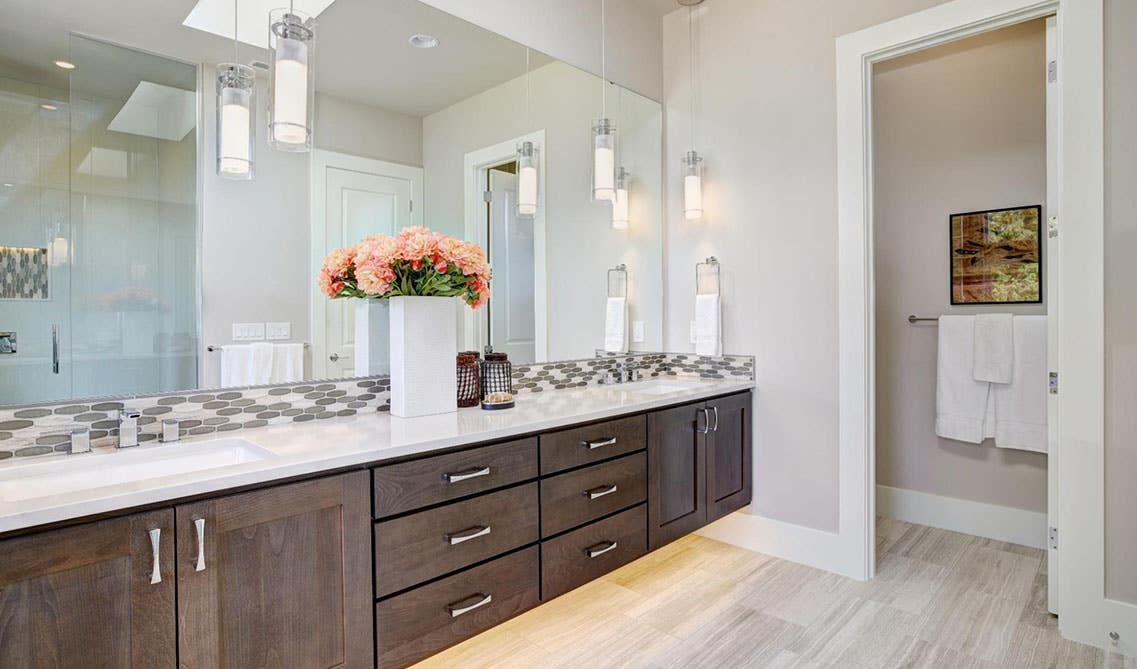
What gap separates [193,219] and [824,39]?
8.89 ft

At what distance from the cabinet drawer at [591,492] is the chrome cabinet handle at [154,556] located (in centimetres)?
102

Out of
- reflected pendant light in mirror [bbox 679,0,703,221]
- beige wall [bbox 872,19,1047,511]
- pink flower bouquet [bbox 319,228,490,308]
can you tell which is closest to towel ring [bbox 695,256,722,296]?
reflected pendant light in mirror [bbox 679,0,703,221]

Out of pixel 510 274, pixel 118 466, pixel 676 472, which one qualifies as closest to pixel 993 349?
pixel 676 472

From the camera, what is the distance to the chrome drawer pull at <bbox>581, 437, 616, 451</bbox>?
2.04 m

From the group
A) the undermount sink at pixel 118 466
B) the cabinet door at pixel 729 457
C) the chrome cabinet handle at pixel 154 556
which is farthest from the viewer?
the cabinet door at pixel 729 457

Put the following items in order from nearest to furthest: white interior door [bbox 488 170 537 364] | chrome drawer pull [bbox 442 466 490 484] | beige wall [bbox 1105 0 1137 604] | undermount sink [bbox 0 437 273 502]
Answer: undermount sink [bbox 0 437 273 502] < chrome drawer pull [bbox 442 466 490 484] < beige wall [bbox 1105 0 1137 604] < white interior door [bbox 488 170 537 364]

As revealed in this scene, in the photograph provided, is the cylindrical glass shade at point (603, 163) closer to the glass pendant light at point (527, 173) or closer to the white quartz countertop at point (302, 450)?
the glass pendant light at point (527, 173)

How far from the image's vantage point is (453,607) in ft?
5.42

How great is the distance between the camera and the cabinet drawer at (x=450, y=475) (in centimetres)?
152

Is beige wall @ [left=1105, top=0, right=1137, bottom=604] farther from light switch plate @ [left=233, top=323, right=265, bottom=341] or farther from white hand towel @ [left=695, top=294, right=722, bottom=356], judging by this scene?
light switch plate @ [left=233, top=323, right=265, bottom=341]

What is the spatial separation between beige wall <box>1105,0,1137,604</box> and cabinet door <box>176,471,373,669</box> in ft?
8.13

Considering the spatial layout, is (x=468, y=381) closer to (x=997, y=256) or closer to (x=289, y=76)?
(x=289, y=76)

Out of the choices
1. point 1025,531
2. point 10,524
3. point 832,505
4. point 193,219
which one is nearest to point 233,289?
point 193,219

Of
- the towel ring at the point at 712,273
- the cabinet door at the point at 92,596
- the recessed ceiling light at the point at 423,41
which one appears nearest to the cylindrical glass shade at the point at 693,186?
the towel ring at the point at 712,273
